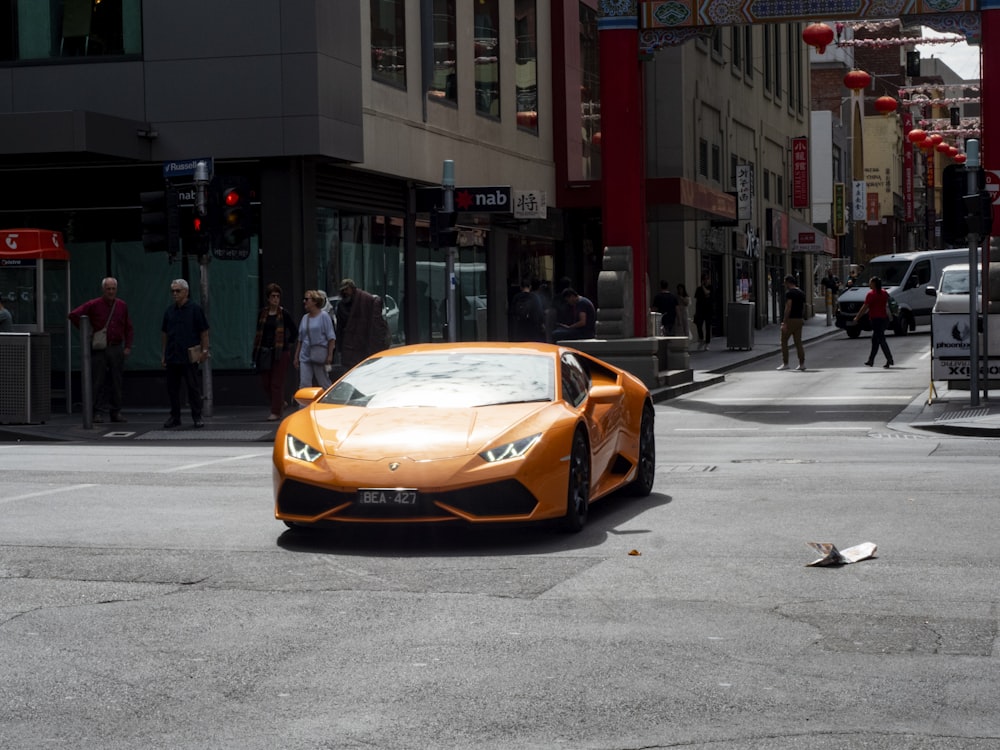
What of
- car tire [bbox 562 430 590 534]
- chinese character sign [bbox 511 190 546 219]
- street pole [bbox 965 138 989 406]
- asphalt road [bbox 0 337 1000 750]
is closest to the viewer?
asphalt road [bbox 0 337 1000 750]

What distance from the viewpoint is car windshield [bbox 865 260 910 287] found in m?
48.9

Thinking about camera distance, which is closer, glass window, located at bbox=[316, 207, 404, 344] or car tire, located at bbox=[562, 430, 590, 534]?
car tire, located at bbox=[562, 430, 590, 534]

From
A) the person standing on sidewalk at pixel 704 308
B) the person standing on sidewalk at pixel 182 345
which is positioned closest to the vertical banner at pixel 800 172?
the person standing on sidewalk at pixel 704 308

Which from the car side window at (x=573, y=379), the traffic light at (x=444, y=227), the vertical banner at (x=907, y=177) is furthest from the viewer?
the vertical banner at (x=907, y=177)

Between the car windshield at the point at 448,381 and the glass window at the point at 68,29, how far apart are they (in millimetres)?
15351

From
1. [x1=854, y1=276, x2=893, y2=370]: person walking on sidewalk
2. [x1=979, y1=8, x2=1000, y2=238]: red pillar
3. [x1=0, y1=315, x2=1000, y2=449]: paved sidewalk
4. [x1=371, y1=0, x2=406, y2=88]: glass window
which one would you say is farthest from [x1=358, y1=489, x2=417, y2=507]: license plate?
[x1=854, y1=276, x2=893, y2=370]: person walking on sidewalk

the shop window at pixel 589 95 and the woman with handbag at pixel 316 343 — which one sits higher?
the shop window at pixel 589 95

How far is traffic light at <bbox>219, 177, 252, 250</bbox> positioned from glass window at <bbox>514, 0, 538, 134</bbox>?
16230 millimetres

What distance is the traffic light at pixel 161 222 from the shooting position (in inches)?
841

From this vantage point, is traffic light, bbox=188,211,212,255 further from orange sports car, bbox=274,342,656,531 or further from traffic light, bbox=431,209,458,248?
orange sports car, bbox=274,342,656,531

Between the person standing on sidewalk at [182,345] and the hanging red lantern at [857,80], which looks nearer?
the person standing on sidewalk at [182,345]

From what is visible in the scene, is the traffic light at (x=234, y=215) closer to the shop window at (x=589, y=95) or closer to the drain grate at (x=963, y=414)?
the drain grate at (x=963, y=414)

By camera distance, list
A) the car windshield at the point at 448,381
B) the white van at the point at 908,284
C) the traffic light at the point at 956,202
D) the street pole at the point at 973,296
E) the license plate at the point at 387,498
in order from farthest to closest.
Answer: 1. the white van at the point at 908,284
2. the traffic light at the point at 956,202
3. the street pole at the point at 973,296
4. the car windshield at the point at 448,381
5. the license plate at the point at 387,498

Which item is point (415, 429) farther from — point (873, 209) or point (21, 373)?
point (873, 209)
